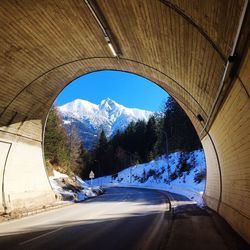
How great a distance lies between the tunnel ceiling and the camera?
8.53 m

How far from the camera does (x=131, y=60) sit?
17109mm

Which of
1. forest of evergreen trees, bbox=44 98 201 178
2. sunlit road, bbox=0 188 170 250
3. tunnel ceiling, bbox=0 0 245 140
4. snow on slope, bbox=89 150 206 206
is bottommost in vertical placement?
sunlit road, bbox=0 188 170 250

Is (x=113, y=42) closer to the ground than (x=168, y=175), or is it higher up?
closer to the ground

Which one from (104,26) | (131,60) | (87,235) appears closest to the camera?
(87,235)

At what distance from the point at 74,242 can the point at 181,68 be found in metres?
6.56

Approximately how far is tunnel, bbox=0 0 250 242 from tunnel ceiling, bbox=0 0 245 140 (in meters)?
0.03

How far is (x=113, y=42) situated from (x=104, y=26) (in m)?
1.88

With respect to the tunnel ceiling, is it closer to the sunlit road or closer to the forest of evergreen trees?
the sunlit road

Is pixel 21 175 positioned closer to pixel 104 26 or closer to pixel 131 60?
pixel 131 60

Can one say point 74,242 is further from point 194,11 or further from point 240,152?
point 194,11

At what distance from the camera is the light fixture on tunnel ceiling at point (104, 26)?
1093 centimetres

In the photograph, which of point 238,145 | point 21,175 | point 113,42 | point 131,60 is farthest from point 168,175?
point 238,145

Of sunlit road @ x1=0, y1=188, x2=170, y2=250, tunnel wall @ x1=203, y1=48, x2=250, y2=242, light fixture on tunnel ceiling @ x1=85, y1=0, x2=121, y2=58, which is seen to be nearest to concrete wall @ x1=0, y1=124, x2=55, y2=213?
sunlit road @ x1=0, y1=188, x2=170, y2=250

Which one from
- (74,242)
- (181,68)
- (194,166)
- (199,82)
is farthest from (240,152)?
(194,166)
